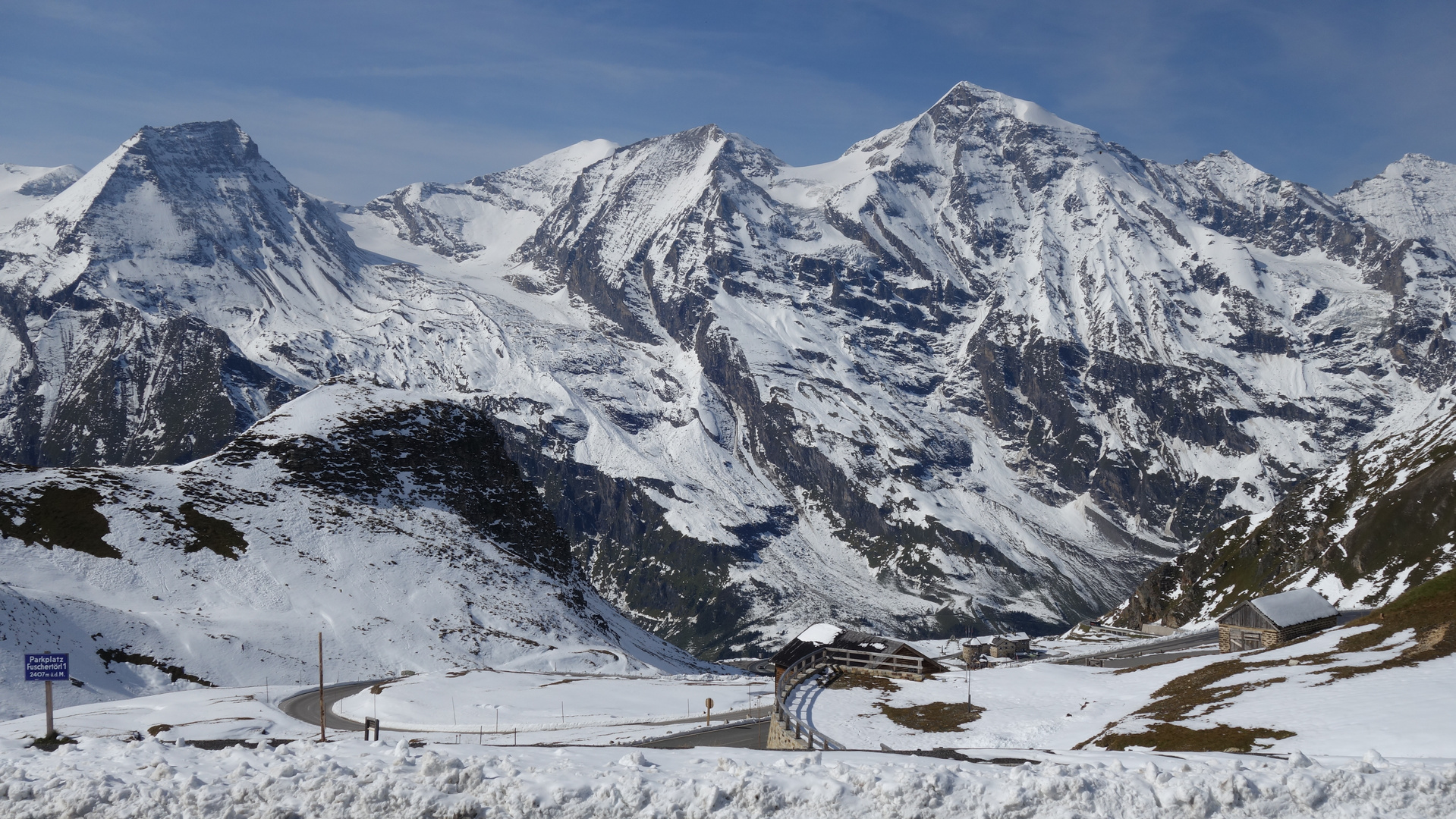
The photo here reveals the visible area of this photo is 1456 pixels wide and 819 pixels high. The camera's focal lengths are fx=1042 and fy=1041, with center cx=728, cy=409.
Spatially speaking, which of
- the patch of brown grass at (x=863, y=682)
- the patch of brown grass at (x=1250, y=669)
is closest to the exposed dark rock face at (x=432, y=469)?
the patch of brown grass at (x=863, y=682)

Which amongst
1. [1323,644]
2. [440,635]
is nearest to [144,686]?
[440,635]

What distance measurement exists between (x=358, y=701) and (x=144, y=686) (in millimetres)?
25296

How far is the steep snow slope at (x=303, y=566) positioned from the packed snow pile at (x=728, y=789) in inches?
2593

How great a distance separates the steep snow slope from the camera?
103250mm

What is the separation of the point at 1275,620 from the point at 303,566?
357 ft

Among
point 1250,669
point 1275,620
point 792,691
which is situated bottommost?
point 1275,620

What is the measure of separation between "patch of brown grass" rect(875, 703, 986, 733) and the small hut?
7.48 meters

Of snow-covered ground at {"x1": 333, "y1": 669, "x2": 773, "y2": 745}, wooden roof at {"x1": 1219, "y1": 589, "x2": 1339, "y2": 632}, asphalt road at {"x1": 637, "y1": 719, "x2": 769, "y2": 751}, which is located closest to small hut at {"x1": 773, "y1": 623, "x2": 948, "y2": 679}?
asphalt road at {"x1": 637, "y1": 719, "x2": 769, "y2": 751}

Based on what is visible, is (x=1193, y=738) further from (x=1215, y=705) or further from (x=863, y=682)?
(x=863, y=682)

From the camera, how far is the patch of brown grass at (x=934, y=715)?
46.2m

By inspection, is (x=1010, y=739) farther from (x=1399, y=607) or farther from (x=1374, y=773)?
(x=1399, y=607)

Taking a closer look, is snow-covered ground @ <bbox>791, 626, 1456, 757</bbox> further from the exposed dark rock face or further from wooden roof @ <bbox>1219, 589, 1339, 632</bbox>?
the exposed dark rock face

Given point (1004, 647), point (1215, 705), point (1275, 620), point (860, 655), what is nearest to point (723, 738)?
point (860, 655)

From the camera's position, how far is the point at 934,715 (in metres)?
48.3
